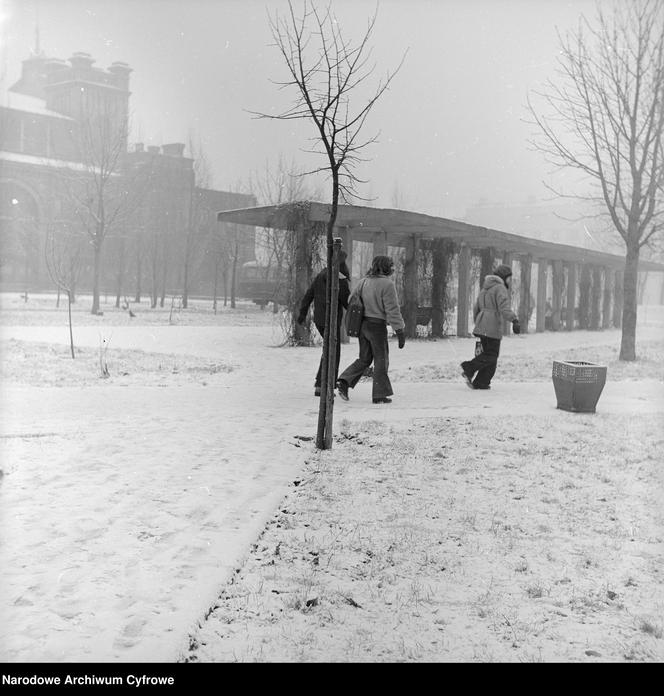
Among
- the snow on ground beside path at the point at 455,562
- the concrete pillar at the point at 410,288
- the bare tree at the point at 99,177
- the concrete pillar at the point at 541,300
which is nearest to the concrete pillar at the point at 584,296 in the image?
the concrete pillar at the point at 541,300

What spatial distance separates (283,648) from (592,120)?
1351 cm

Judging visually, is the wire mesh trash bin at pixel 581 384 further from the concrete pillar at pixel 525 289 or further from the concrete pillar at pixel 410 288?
the concrete pillar at pixel 525 289

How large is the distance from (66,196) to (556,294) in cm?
2625

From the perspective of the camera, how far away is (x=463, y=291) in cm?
2142

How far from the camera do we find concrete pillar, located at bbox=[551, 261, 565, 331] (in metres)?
27.1

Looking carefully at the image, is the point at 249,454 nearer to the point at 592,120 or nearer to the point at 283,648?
the point at 283,648

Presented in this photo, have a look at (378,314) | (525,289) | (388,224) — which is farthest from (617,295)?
(378,314)

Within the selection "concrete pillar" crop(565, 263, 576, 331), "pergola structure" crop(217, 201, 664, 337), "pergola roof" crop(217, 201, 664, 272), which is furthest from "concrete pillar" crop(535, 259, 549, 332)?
"pergola roof" crop(217, 201, 664, 272)

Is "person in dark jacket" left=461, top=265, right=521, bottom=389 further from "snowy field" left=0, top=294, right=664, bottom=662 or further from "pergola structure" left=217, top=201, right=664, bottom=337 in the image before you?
"pergola structure" left=217, top=201, right=664, bottom=337

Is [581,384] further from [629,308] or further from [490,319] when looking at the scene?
[629,308]

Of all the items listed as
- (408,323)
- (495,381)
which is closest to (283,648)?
(495,381)

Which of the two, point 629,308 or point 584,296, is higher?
point 584,296

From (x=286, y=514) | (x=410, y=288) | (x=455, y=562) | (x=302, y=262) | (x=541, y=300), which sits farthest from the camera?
(x=541, y=300)
